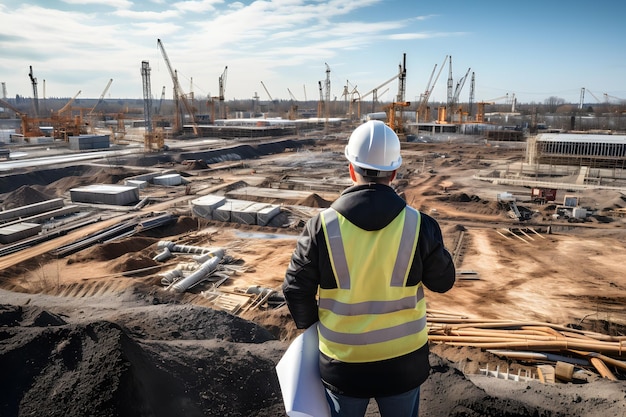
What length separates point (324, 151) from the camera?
1705 inches

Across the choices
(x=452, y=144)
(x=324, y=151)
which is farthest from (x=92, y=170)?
(x=452, y=144)

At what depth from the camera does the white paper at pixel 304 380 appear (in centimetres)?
211

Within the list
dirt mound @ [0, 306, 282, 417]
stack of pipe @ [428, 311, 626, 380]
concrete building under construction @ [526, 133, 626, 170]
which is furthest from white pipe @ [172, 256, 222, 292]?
concrete building under construction @ [526, 133, 626, 170]

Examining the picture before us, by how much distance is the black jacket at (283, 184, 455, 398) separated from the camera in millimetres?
1996

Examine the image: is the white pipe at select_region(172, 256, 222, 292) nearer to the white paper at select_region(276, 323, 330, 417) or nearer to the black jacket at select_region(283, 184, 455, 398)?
the white paper at select_region(276, 323, 330, 417)

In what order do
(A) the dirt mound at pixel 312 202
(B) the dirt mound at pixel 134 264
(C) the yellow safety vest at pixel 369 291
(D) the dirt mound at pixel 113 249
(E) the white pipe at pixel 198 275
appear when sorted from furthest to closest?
(A) the dirt mound at pixel 312 202, (D) the dirt mound at pixel 113 249, (B) the dirt mound at pixel 134 264, (E) the white pipe at pixel 198 275, (C) the yellow safety vest at pixel 369 291

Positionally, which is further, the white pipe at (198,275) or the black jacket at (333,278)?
the white pipe at (198,275)

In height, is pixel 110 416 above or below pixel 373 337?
below

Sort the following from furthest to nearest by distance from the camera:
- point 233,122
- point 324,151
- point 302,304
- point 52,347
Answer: point 233,122 < point 324,151 < point 52,347 < point 302,304

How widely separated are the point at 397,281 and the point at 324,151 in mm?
41680

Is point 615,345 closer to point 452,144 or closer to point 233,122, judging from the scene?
point 452,144

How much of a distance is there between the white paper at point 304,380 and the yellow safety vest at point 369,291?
0.38 feet

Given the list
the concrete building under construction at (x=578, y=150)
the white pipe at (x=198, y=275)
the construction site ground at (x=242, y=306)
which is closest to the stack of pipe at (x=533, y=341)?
the construction site ground at (x=242, y=306)

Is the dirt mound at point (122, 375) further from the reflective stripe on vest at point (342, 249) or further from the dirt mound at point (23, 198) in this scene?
the dirt mound at point (23, 198)
